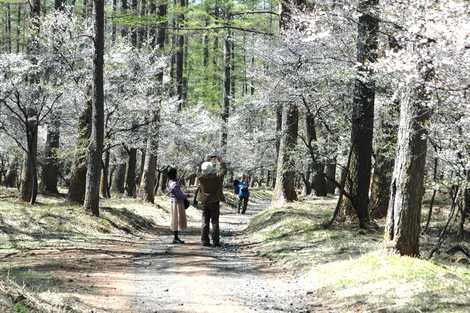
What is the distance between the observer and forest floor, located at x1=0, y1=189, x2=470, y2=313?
7188 millimetres

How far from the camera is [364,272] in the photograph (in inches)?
339

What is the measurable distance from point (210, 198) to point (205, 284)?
4.84 m

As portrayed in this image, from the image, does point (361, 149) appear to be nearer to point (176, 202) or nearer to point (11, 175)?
point (176, 202)

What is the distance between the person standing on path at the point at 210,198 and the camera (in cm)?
1334

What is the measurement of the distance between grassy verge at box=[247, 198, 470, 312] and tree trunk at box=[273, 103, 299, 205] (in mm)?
5272

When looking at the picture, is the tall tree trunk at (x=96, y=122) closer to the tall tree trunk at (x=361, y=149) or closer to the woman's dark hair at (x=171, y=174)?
the woman's dark hair at (x=171, y=174)

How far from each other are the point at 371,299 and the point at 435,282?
962 mm

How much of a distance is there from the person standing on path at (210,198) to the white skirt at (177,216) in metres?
0.84

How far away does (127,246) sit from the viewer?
1315 cm

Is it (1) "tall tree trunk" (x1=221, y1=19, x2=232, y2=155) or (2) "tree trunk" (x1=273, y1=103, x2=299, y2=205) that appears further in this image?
(1) "tall tree trunk" (x1=221, y1=19, x2=232, y2=155)

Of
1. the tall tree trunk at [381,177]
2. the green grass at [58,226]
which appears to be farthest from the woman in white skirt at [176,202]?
the tall tree trunk at [381,177]

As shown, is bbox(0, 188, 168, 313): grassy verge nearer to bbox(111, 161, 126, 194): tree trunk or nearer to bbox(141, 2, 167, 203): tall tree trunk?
bbox(141, 2, 167, 203): tall tree trunk

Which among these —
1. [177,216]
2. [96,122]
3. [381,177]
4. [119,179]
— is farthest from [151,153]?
[381,177]

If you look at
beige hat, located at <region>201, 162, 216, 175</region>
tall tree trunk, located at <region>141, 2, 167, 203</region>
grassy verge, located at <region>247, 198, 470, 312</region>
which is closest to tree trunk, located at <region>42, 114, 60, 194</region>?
tall tree trunk, located at <region>141, 2, 167, 203</region>
